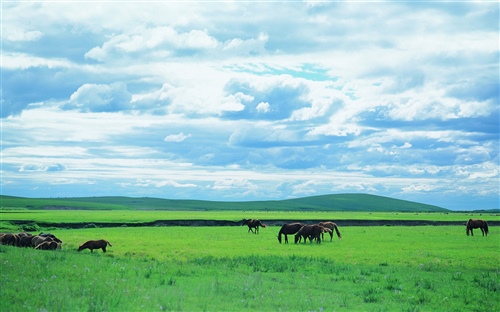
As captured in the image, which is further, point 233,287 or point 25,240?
point 25,240

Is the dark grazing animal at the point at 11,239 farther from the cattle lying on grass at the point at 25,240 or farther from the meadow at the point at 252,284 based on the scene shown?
the meadow at the point at 252,284

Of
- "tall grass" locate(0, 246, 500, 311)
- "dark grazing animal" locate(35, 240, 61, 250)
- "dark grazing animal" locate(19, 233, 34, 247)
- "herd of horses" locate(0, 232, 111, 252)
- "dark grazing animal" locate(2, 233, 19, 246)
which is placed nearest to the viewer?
"tall grass" locate(0, 246, 500, 311)

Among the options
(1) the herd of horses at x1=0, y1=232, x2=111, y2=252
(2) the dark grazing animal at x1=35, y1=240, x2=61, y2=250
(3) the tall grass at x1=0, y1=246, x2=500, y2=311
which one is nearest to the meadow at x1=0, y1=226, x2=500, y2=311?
(3) the tall grass at x1=0, y1=246, x2=500, y2=311

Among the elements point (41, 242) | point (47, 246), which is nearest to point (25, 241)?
point (41, 242)

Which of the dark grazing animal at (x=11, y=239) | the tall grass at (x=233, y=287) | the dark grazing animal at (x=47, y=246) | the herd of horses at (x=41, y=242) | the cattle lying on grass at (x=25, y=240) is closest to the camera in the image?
the tall grass at (x=233, y=287)

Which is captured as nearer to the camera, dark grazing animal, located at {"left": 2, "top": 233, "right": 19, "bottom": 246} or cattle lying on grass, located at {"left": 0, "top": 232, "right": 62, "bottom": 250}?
cattle lying on grass, located at {"left": 0, "top": 232, "right": 62, "bottom": 250}

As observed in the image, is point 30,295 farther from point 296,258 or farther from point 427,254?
point 427,254

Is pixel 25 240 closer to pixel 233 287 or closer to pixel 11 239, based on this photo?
pixel 11 239

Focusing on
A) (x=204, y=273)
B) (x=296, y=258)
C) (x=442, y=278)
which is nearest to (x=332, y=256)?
(x=296, y=258)

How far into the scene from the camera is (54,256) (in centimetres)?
2309

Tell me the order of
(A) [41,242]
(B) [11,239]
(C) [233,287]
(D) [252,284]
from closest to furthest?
(C) [233,287] < (D) [252,284] < (A) [41,242] < (B) [11,239]

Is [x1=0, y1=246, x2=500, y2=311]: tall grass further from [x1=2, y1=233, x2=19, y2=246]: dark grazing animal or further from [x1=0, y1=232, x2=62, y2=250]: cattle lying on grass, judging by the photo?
[x1=2, y1=233, x2=19, y2=246]: dark grazing animal

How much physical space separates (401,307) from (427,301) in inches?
68.5

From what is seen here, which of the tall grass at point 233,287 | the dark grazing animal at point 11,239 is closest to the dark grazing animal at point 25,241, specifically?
the dark grazing animal at point 11,239
